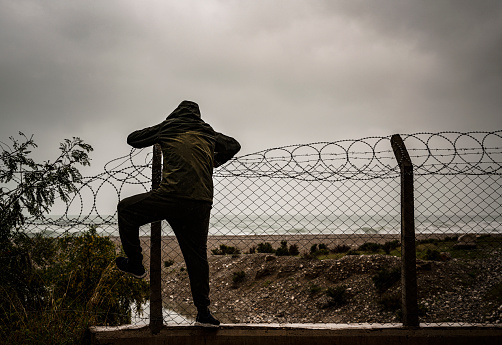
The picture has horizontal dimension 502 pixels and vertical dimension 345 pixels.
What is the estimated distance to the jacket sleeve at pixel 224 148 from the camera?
3.86m

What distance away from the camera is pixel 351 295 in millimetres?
9445

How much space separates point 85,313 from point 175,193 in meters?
2.01

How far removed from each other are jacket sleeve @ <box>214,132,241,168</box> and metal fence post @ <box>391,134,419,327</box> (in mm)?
1834

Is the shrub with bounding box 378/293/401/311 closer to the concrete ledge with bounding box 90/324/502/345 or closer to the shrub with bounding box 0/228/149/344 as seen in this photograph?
the concrete ledge with bounding box 90/324/502/345

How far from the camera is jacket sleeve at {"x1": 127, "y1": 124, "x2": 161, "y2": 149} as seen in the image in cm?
354

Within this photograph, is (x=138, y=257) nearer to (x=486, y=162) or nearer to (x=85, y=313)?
(x=85, y=313)

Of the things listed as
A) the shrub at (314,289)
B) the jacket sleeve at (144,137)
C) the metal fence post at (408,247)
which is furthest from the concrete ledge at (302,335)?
the shrub at (314,289)

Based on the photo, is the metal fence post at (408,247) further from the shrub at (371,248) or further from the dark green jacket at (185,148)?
the shrub at (371,248)

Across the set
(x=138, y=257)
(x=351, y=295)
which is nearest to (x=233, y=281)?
(x=351, y=295)

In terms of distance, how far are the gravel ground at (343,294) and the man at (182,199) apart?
5.68m

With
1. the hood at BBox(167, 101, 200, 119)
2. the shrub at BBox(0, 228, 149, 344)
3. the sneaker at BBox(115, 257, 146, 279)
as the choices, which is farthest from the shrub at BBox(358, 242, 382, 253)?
the sneaker at BBox(115, 257, 146, 279)

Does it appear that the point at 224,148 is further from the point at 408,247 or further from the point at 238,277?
the point at 238,277

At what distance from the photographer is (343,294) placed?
373 inches

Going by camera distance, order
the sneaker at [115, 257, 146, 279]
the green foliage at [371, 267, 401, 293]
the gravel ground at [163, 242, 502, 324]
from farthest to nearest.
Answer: the green foliage at [371, 267, 401, 293] → the gravel ground at [163, 242, 502, 324] → the sneaker at [115, 257, 146, 279]
